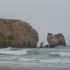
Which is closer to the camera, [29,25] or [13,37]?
[13,37]

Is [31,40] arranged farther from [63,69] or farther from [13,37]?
[63,69]

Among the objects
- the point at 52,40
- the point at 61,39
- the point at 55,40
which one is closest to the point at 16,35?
the point at 52,40

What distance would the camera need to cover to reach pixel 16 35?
58344 millimetres

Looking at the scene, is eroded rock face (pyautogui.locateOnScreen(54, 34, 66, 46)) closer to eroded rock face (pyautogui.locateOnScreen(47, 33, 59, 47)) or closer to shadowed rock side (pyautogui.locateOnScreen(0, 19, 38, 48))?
eroded rock face (pyautogui.locateOnScreen(47, 33, 59, 47))

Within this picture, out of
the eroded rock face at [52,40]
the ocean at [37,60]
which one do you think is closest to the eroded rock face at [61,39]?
the eroded rock face at [52,40]

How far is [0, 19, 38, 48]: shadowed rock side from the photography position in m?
57.0

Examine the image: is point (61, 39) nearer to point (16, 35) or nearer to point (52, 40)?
point (52, 40)

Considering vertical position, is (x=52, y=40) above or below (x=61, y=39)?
below

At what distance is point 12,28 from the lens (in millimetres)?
58812

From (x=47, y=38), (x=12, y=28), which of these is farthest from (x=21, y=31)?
(x=47, y=38)

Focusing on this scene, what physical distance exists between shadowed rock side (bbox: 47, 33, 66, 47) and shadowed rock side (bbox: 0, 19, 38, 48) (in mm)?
4998

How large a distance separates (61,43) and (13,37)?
15251 mm

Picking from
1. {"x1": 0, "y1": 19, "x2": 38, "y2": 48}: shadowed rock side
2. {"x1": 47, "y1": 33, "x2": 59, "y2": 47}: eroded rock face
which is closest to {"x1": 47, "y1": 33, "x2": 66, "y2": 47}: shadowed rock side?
{"x1": 47, "y1": 33, "x2": 59, "y2": 47}: eroded rock face

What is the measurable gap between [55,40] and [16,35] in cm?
1243
